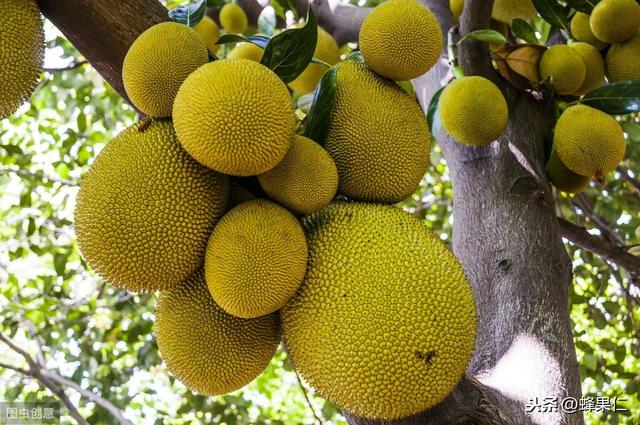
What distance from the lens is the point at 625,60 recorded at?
143 cm

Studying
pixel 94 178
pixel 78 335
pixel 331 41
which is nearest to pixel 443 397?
pixel 94 178

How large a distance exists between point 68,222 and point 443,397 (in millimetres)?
1743

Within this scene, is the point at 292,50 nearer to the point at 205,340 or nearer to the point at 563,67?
the point at 205,340

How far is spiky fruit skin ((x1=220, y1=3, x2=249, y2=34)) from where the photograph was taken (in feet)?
6.57

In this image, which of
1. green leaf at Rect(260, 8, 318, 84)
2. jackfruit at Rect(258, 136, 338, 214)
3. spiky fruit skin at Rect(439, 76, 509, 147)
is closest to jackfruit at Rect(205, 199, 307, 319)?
jackfruit at Rect(258, 136, 338, 214)

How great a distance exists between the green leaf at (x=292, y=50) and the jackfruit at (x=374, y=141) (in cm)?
6

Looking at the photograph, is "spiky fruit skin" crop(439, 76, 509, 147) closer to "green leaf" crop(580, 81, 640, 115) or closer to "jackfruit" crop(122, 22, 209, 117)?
"green leaf" crop(580, 81, 640, 115)

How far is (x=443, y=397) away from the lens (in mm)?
705

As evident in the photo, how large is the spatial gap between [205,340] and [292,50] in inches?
16.9

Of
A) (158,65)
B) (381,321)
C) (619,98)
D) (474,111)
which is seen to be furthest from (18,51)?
(619,98)

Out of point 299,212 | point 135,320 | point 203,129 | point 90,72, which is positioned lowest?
point 135,320

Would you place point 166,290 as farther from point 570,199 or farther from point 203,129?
point 570,199

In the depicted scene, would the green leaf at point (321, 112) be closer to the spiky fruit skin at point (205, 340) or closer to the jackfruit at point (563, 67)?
the spiky fruit skin at point (205, 340)

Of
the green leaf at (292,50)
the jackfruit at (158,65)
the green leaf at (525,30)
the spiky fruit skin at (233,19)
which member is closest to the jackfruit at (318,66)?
the spiky fruit skin at (233,19)
